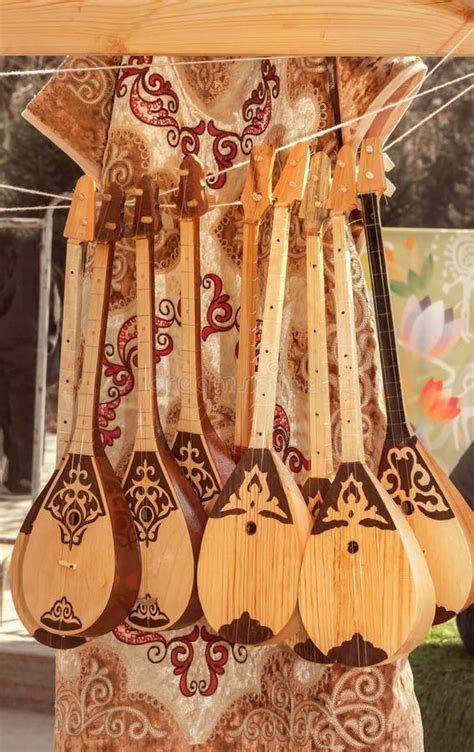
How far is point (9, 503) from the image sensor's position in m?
5.39

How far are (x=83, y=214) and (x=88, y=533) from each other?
340 mm

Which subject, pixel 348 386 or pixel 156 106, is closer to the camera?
pixel 348 386

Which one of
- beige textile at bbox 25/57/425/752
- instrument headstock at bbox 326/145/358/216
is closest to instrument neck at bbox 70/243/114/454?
beige textile at bbox 25/57/425/752

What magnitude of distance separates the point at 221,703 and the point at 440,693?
934 millimetres

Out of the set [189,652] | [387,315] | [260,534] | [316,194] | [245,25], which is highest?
[245,25]

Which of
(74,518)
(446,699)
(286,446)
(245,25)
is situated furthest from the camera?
(446,699)

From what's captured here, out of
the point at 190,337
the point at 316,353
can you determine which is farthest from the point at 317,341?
the point at 190,337

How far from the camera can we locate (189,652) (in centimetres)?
135

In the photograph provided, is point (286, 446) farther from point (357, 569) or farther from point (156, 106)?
point (156, 106)

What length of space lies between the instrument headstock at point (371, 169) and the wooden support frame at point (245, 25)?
0.10 m

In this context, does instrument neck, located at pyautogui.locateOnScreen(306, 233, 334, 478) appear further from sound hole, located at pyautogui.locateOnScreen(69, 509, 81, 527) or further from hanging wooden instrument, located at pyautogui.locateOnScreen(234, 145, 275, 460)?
sound hole, located at pyautogui.locateOnScreen(69, 509, 81, 527)

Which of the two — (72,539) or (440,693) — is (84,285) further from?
(440,693)

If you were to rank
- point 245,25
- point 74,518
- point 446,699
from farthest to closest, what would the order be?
1. point 446,699
2. point 74,518
3. point 245,25

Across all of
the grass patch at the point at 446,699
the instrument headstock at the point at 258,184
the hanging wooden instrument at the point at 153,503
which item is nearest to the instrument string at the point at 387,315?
the instrument headstock at the point at 258,184
